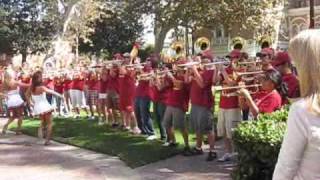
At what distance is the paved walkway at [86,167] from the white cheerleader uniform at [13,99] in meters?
2.79

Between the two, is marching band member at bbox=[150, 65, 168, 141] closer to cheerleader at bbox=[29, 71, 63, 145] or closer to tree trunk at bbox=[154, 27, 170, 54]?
cheerleader at bbox=[29, 71, 63, 145]

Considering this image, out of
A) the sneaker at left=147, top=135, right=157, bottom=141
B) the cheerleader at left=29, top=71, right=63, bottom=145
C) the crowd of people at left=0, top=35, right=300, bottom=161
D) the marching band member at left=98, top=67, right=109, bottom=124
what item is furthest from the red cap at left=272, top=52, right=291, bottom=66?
the marching band member at left=98, top=67, right=109, bottom=124

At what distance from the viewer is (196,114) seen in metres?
9.23

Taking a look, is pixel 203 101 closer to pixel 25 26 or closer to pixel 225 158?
pixel 225 158

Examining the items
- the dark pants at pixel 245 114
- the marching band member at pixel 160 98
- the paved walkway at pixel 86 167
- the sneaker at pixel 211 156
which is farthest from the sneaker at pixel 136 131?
the sneaker at pixel 211 156

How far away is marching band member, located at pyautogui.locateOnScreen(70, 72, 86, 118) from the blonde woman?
14.7 m

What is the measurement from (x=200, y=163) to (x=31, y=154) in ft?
11.3

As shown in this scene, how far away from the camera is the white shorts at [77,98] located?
17.0 metres

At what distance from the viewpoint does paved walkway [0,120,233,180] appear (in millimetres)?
8172

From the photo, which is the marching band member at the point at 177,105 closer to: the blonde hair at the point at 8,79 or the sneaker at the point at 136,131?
the sneaker at the point at 136,131

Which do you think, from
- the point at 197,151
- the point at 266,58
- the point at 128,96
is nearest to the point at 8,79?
the point at 128,96

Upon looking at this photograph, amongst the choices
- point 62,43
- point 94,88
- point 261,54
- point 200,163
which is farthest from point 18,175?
point 62,43

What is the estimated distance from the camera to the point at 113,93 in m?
13.5

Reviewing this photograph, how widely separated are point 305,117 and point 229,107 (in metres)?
6.49
